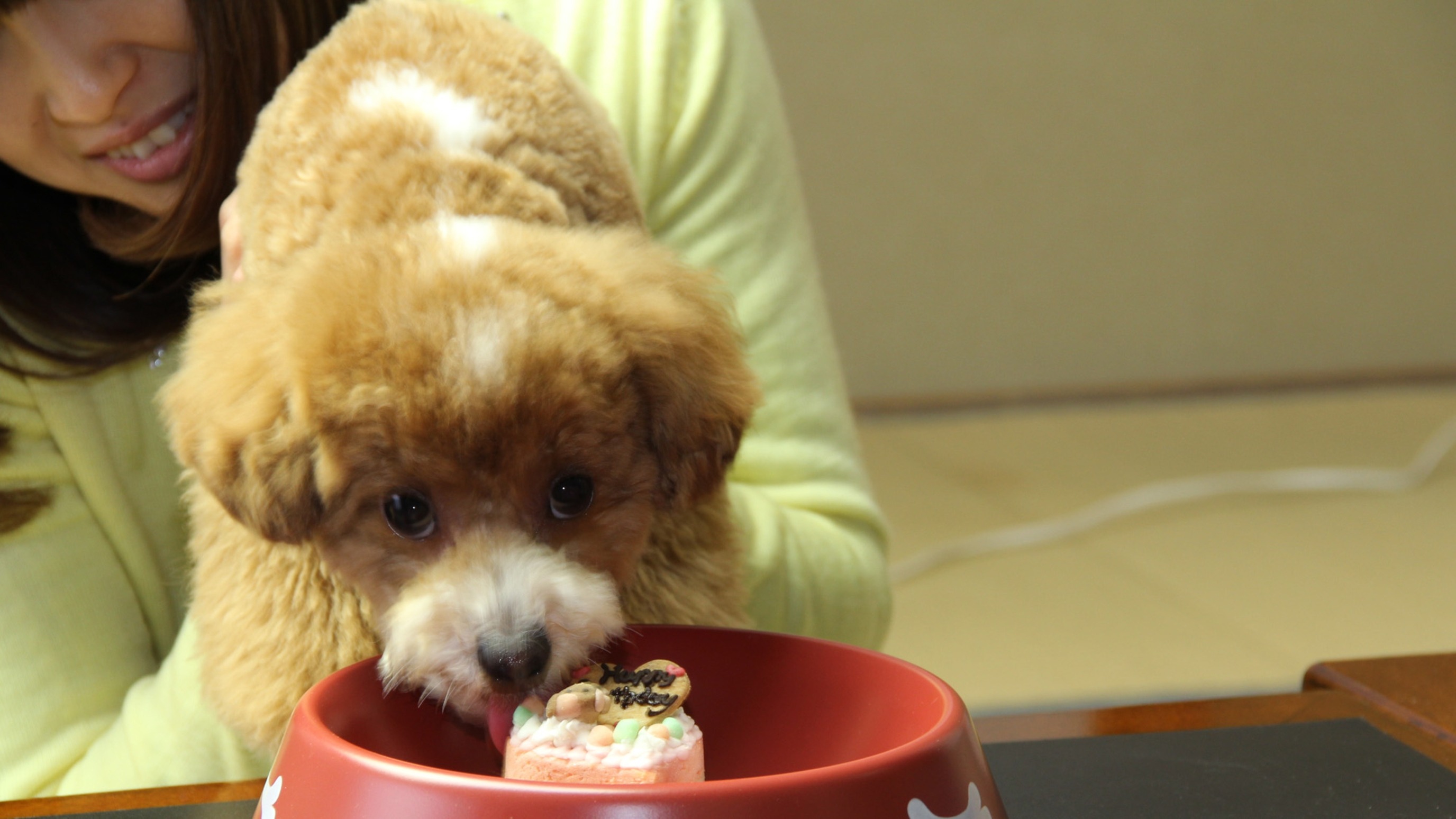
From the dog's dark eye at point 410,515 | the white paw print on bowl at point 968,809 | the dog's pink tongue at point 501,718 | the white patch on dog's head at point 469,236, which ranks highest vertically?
the white patch on dog's head at point 469,236

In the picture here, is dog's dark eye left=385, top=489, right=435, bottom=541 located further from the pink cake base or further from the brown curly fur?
the pink cake base

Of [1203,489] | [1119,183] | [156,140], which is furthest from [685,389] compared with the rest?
[1119,183]

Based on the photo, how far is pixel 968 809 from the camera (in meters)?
0.40

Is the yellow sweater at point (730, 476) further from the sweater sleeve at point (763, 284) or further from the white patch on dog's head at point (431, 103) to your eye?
the white patch on dog's head at point (431, 103)

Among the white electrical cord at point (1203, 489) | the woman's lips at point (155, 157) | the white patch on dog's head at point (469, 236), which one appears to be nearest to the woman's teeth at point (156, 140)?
the woman's lips at point (155, 157)

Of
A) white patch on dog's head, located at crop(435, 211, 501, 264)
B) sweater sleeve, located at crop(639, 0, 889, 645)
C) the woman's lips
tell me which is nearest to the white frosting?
white patch on dog's head, located at crop(435, 211, 501, 264)

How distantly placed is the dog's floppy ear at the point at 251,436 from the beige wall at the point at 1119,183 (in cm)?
262

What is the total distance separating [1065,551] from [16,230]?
184 centimetres

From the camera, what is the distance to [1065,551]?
243cm

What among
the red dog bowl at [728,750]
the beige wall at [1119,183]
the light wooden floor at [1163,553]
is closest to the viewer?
the red dog bowl at [728,750]

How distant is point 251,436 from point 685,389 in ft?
0.69

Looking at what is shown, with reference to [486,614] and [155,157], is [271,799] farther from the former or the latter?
[155,157]

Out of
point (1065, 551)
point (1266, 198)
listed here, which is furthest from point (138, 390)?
point (1266, 198)

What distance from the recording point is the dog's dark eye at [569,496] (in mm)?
649
